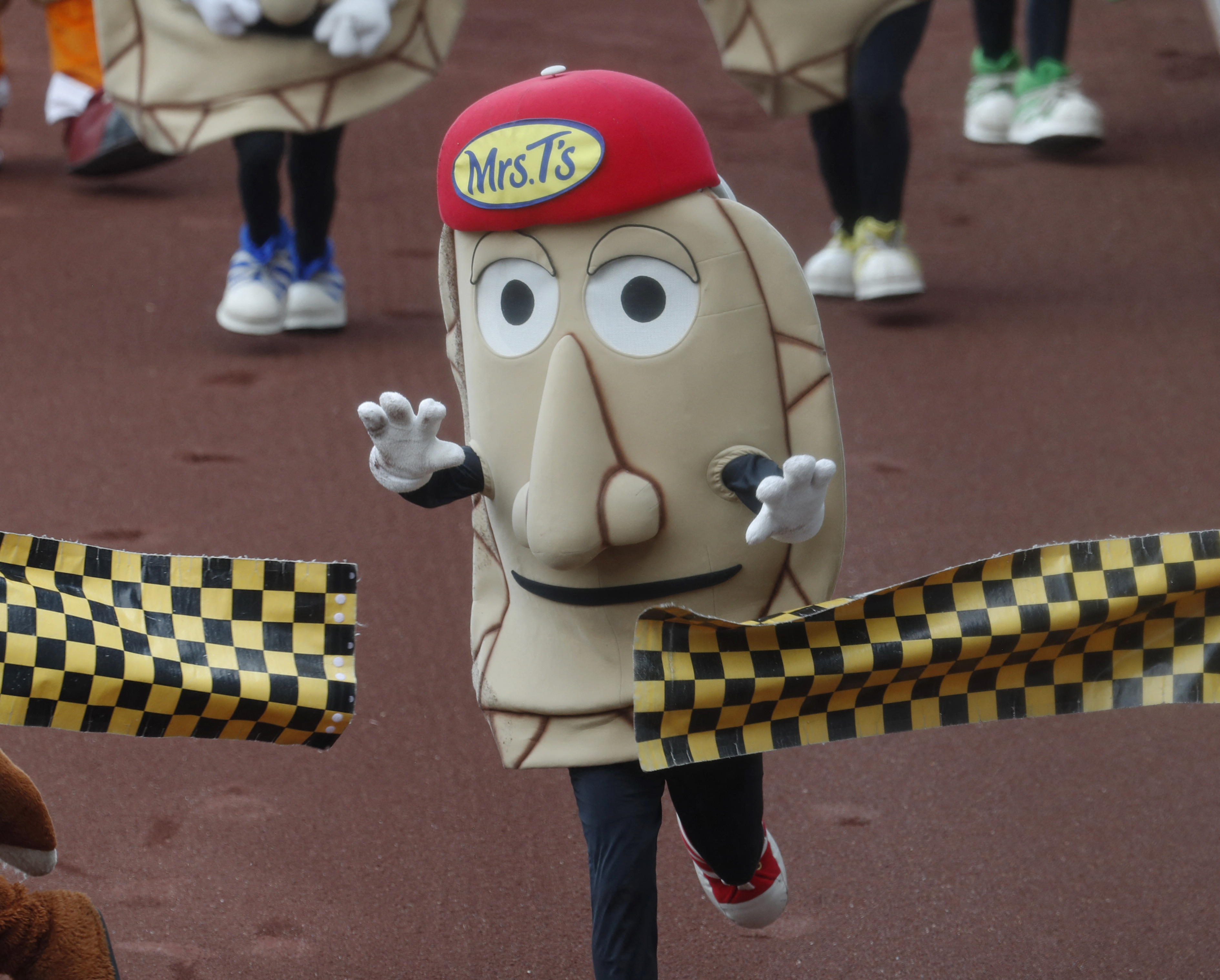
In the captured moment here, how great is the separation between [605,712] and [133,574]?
1.94 ft

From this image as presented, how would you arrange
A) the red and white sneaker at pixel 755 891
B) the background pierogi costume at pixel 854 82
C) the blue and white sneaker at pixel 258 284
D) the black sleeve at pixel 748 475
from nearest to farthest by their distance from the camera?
the black sleeve at pixel 748 475
the red and white sneaker at pixel 755 891
the background pierogi costume at pixel 854 82
the blue and white sneaker at pixel 258 284

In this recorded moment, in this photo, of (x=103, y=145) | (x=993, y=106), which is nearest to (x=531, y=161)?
(x=103, y=145)

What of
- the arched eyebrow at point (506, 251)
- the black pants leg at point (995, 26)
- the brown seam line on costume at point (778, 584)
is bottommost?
the black pants leg at point (995, 26)

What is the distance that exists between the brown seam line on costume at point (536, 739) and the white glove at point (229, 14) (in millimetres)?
2508

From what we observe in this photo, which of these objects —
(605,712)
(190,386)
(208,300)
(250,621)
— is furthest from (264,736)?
(208,300)

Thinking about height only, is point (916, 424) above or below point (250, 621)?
below

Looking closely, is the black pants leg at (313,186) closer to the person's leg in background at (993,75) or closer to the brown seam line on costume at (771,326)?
the brown seam line on costume at (771,326)

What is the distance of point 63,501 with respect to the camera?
3707mm

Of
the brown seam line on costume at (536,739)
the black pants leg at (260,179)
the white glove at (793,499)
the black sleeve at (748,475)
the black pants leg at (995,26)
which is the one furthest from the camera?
the black pants leg at (995,26)

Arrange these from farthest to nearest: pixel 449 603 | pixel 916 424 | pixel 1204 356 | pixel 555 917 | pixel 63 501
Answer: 1. pixel 1204 356
2. pixel 916 424
3. pixel 63 501
4. pixel 449 603
5. pixel 555 917

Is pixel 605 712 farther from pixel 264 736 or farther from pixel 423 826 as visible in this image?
pixel 423 826

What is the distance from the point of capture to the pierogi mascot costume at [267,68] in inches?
156

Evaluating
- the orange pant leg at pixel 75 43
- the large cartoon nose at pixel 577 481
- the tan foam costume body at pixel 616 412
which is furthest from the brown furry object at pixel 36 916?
the orange pant leg at pixel 75 43

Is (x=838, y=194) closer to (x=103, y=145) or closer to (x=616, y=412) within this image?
(x=103, y=145)
